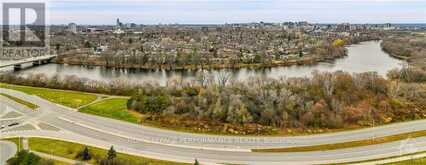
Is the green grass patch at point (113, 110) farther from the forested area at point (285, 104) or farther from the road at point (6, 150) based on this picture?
the road at point (6, 150)

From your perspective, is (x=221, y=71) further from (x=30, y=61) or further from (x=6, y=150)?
(x=6, y=150)

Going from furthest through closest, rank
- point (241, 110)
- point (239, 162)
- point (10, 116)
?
point (10, 116)
point (241, 110)
point (239, 162)

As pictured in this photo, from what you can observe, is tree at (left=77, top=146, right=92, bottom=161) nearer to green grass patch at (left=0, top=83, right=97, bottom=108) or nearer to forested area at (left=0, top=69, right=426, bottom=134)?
forested area at (left=0, top=69, right=426, bottom=134)

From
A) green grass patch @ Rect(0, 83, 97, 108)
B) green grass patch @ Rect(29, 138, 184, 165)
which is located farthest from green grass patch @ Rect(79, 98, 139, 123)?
green grass patch @ Rect(29, 138, 184, 165)

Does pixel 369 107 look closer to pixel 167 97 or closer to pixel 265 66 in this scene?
pixel 167 97

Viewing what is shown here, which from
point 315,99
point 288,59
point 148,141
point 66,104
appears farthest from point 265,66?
point 148,141
